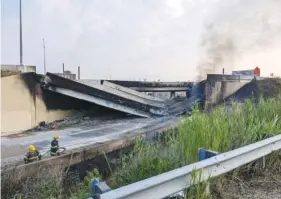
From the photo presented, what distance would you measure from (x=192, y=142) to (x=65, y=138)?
5.83 metres

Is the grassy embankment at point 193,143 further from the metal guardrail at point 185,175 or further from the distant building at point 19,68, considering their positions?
the distant building at point 19,68

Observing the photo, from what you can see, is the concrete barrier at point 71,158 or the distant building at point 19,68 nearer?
the concrete barrier at point 71,158

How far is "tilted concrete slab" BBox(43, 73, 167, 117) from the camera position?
38.7 feet

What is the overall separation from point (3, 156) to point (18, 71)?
460cm

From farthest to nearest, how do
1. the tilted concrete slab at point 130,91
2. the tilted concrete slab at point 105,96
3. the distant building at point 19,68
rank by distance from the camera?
the tilted concrete slab at point 130,91, the tilted concrete slab at point 105,96, the distant building at point 19,68

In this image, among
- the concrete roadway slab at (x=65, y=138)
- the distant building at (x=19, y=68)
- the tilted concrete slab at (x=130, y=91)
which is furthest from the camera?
the tilted concrete slab at (x=130, y=91)

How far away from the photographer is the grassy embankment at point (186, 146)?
11.8ft

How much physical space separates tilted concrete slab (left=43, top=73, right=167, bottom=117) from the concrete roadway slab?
1257 millimetres

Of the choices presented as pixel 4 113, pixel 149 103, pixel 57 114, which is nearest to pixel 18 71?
pixel 4 113

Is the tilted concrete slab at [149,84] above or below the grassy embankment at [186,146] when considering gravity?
above

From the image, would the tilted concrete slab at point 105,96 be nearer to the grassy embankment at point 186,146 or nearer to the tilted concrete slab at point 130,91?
the tilted concrete slab at point 130,91

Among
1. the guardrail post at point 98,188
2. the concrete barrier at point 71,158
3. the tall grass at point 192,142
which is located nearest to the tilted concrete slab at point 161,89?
the concrete barrier at point 71,158

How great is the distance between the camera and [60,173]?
222 inches

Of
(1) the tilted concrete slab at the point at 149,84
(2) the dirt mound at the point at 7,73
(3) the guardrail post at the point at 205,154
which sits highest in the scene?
(2) the dirt mound at the point at 7,73
